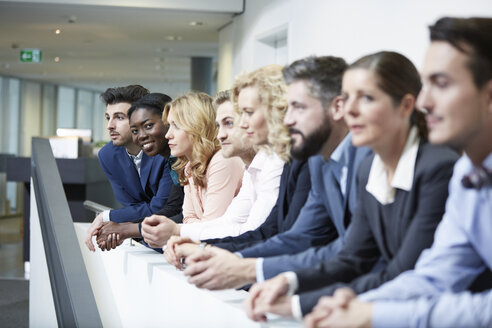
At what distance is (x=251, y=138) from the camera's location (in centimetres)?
232

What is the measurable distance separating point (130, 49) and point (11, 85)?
19.8ft

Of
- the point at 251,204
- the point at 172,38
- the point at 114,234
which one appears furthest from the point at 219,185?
the point at 172,38

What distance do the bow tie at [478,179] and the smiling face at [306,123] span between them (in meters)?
0.73

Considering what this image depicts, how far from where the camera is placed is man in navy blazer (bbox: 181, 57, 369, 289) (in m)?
1.86

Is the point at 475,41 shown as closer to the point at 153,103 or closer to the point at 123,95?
the point at 153,103

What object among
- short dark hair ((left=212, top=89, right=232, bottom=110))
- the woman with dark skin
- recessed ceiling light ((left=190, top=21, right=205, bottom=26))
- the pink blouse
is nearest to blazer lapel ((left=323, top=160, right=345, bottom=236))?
short dark hair ((left=212, top=89, right=232, bottom=110))

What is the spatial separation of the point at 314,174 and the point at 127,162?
2.11m

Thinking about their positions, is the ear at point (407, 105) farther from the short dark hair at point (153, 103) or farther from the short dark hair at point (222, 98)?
the short dark hair at point (153, 103)

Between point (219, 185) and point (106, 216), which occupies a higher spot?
point (219, 185)

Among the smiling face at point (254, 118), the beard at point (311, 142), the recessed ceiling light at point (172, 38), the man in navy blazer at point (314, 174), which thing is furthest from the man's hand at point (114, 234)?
the recessed ceiling light at point (172, 38)

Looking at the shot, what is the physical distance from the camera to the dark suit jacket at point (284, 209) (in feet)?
7.12

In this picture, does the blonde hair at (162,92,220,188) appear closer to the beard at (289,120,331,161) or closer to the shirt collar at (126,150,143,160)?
the shirt collar at (126,150,143,160)

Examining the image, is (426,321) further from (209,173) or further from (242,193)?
(209,173)

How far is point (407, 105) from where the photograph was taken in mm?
1549
